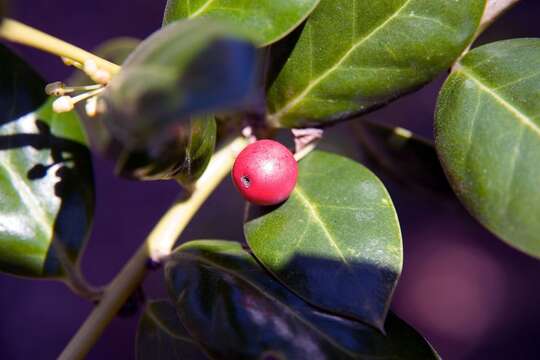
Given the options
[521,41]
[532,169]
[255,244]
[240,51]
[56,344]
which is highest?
[240,51]

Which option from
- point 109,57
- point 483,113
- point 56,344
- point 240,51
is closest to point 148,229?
point 56,344

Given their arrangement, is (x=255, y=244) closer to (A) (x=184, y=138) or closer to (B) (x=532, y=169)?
(A) (x=184, y=138)

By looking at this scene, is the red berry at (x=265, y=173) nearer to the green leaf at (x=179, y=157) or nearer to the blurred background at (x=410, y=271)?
the green leaf at (x=179, y=157)

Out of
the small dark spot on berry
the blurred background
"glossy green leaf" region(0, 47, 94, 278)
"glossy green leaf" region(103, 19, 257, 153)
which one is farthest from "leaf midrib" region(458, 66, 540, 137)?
the blurred background

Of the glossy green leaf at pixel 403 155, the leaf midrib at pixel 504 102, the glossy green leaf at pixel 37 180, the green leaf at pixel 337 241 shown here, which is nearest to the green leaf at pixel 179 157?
the green leaf at pixel 337 241

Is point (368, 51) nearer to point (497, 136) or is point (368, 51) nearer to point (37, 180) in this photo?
point (497, 136)

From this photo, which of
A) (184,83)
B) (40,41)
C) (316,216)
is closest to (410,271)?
(316,216)
